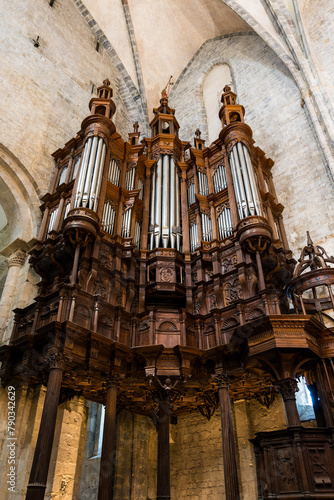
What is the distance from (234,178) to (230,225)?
57.4 inches

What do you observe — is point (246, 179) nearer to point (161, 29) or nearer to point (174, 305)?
point (174, 305)

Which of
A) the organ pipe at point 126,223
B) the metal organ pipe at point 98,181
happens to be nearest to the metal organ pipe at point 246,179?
the organ pipe at point 126,223

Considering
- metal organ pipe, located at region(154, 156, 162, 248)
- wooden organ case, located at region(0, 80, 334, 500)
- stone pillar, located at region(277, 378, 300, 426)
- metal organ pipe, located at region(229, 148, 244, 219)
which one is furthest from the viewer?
metal organ pipe, located at region(154, 156, 162, 248)

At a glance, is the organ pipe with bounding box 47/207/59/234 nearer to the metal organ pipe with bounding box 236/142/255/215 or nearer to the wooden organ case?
the wooden organ case

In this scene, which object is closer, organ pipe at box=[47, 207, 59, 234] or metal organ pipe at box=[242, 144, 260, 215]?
metal organ pipe at box=[242, 144, 260, 215]

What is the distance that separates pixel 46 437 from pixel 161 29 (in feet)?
65.2

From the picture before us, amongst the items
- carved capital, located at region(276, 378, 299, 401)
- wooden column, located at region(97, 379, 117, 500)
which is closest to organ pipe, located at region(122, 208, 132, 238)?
wooden column, located at region(97, 379, 117, 500)

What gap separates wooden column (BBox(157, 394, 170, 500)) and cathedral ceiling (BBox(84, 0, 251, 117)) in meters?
14.9

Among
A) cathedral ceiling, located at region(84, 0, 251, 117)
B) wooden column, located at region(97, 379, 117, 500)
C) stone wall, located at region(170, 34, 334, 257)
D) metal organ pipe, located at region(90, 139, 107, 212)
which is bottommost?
wooden column, located at region(97, 379, 117, 500)

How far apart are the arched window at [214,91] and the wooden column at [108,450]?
12.4m

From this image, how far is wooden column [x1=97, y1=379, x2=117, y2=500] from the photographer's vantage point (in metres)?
6.83

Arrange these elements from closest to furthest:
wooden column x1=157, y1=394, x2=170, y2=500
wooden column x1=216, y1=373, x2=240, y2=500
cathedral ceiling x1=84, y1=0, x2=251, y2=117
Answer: wooden column x1=216, y1=373, x2=240, y2=500
wooden column x1=157, y1=394, x2=170, y2=500
cathedral ceiling x1=84, y1=0, x2=251, y2=117

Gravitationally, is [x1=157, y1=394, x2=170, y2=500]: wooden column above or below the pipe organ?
below

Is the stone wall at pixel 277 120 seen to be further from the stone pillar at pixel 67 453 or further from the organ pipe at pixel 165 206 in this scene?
the stone pillar at pixel 67 453
